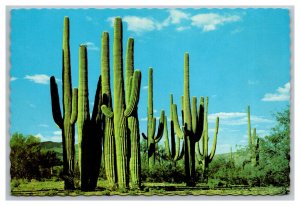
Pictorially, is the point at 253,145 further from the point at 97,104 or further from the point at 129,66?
the point at 97,104

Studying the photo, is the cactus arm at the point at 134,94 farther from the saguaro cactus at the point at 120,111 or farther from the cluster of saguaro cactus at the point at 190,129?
the cluster of saguaro cactus at the point at 190,129

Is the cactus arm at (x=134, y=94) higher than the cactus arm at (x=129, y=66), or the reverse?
the cactus arm at (x=129, y=66)

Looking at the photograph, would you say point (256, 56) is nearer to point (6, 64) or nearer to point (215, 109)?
point (215, 109)

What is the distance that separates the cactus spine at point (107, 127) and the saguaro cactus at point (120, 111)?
0.12 metres

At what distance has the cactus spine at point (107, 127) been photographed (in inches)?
571

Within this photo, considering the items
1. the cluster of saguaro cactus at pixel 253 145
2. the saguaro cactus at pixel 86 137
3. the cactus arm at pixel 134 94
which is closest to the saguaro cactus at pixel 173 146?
the cactus arm at pixel 134 94

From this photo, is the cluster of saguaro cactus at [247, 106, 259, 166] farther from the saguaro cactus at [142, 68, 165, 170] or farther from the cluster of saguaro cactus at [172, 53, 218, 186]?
the saguaro cactus at [142, 68, 165, 170]

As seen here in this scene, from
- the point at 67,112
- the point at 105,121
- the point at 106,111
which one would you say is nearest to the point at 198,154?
the point at 105,121

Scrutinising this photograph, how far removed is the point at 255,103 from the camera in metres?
14.5

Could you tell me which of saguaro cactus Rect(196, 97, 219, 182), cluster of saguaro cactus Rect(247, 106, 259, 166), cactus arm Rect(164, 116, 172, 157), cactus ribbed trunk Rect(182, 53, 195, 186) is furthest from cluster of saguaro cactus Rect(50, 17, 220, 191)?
cluster of saguaro cactus Rect(247, 106, 259, 166)

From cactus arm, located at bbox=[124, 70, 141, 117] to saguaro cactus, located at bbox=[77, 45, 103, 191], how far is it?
30.2 inches

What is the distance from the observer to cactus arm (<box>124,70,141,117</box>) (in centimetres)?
1416
